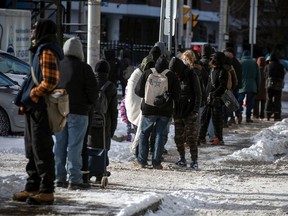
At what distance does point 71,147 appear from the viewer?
10.2m

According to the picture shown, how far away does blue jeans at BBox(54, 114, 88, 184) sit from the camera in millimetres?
10156

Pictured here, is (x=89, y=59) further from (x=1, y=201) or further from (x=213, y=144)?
(x=1, y=201)

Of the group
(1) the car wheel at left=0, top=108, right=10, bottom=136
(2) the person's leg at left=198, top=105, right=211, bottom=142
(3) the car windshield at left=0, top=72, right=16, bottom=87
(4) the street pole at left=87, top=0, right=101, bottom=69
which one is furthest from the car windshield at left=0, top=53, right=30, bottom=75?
(2) the person's leg at left=198, top=105, right=211, bottom=142

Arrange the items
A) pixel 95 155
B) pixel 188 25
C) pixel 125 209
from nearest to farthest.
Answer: pixel 125 209 < pixel 95 155 < pixel 188 25

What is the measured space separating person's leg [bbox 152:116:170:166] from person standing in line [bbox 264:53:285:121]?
10409 mm

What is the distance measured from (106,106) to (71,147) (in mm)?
1337

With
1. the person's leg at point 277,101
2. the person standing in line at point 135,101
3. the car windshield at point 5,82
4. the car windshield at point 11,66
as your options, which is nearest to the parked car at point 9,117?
the car windshield at point 5,82

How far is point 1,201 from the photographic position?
948cm

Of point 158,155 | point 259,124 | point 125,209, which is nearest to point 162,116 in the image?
point 158,155

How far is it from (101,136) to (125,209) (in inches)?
103

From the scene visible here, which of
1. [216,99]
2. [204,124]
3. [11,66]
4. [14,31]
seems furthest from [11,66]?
[216,99]

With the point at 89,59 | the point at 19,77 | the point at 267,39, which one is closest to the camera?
the point at 89,59

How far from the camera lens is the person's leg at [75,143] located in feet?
33.3

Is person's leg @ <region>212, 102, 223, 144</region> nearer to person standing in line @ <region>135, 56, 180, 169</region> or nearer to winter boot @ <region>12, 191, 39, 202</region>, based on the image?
person standing in line @ <region>135, 56, 180, 169</region>
